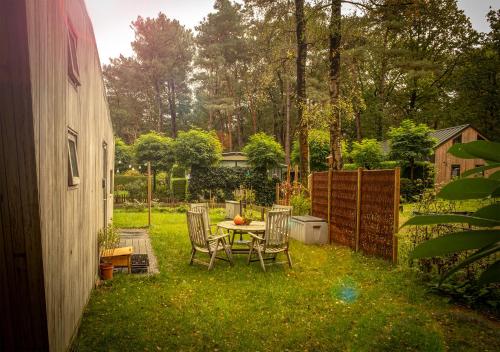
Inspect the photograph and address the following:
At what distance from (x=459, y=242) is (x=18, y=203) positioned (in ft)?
6.80

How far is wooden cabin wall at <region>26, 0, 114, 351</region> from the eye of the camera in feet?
6.87

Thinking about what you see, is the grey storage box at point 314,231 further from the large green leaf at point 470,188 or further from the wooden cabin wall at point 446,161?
the wooden cabin wall at point 446,161

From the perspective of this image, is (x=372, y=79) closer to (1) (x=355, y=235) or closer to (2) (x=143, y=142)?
(2) (x=143, y=142)

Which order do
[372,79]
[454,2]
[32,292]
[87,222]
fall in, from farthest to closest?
[372,79]
[454,2]
[87,222]
[32,292]

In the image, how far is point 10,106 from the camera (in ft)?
5.78

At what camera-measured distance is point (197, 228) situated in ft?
22.4

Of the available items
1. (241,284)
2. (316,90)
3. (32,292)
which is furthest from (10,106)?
(316,90)

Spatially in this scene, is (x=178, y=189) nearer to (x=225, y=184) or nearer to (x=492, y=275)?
(x=225, y=184)

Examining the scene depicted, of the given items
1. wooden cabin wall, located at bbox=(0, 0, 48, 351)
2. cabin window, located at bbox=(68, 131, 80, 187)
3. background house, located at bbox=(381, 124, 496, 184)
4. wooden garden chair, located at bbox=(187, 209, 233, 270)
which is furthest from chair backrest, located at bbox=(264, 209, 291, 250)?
background house, located at bbox=(381, 124, 496, 184)

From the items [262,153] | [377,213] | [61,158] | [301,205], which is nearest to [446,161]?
[262,153]

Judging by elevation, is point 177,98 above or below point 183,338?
above

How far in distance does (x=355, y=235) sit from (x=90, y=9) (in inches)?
267

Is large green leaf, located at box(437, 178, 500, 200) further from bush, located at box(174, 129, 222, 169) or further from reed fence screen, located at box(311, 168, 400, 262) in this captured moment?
bush, located at box(174, 129, 222, 169)

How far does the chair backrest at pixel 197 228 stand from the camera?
669 centimetres
